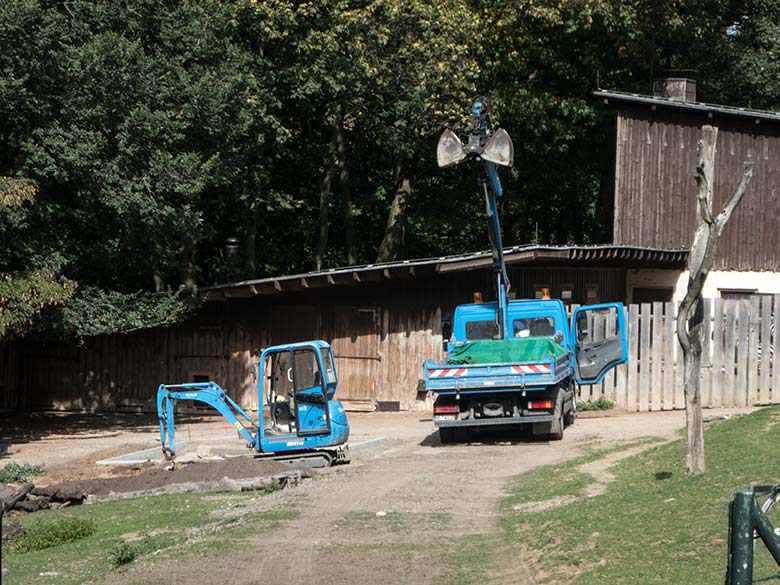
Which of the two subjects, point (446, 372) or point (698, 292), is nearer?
point (698, 292)

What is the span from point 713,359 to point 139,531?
16068 millimetres

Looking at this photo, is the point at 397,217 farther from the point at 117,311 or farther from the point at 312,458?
the point at 312,458

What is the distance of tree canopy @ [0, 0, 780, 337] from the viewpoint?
83.6 ft

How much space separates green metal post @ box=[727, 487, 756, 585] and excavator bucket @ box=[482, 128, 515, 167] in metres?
15.6

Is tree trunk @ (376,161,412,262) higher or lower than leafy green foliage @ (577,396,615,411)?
higher

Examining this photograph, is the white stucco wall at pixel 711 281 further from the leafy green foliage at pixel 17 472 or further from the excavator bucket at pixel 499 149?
the leafy green foliage at pixel 17 472

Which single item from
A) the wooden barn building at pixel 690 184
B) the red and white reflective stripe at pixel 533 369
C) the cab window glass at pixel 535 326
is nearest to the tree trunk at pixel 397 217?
the wooden barn building at pixel 690 184

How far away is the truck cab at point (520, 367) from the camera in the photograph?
21641 millimetres

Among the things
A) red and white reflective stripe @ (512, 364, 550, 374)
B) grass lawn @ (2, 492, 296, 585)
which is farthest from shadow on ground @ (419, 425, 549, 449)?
grass lawn @ (2, 492, 296, 585)

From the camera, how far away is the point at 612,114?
3891 centimetres

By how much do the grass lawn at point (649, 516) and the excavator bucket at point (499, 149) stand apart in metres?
6.02

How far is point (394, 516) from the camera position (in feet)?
49.1

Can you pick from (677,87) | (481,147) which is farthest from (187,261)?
(677,87)

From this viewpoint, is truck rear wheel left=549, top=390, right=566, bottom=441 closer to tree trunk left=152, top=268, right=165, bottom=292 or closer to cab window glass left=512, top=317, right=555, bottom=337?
cab window glass left=512, top=317, right=555, bottom=337
